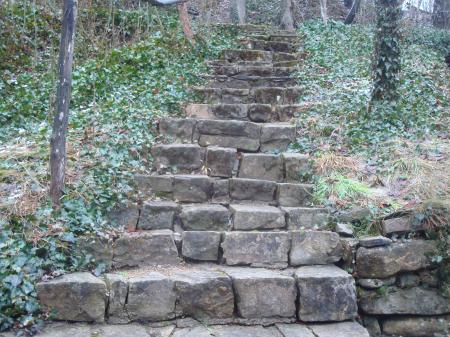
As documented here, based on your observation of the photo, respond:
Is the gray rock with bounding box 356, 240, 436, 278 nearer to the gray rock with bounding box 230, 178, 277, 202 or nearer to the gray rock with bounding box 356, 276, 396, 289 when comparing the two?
the gray rock with bounding box 356, 276, 396, 289

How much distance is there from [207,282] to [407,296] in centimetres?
157

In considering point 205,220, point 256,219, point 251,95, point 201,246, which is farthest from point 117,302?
point 251,95

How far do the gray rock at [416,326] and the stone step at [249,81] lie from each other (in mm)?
4213

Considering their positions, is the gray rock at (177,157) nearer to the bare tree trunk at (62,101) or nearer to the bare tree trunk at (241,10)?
the bare tree trunk at (62,101)

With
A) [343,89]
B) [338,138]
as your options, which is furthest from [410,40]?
[338,138]

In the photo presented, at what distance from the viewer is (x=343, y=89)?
6.79 metres

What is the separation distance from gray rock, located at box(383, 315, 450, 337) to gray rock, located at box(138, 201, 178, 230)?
1.91 metres

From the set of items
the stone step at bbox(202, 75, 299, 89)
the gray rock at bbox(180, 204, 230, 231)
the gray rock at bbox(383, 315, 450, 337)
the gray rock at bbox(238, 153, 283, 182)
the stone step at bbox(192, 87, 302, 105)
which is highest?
the stone step at bbox(202, 75, 299, 89)

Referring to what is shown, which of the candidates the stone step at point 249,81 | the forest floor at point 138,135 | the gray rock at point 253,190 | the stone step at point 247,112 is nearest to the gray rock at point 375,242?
the forest floor at point 138,135

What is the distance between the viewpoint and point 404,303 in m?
3.75

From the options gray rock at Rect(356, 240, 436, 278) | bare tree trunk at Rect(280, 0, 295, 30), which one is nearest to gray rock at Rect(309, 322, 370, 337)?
gray rock at Rect(356, 240, 436, 278)

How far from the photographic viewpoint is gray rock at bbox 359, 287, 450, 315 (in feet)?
12.3

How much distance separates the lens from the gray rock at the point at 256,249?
12.7ft

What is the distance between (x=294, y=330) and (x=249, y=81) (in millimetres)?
4534
